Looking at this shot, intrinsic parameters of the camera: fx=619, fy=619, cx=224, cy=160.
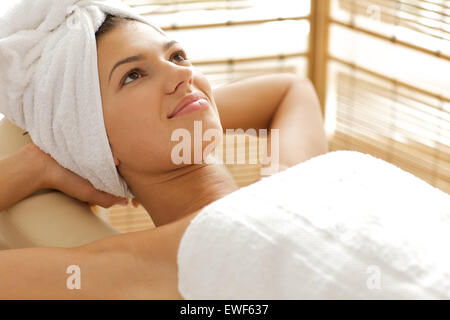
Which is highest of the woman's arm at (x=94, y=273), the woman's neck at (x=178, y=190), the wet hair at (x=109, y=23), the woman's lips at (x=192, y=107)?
the wet hair at (x=109, y=23)

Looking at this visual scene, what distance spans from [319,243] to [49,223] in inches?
21.4

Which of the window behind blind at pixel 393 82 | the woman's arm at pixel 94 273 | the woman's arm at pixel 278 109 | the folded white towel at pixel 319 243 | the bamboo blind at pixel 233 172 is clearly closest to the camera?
the folded white towel at pixel 319 243

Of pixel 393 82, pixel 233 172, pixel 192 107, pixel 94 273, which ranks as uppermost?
pixel 192 107

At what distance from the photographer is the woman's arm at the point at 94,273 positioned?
1.08 meters

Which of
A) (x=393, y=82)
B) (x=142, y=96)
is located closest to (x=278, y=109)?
(x=393, y=82)

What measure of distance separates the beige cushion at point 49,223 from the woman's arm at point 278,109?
1.47ft

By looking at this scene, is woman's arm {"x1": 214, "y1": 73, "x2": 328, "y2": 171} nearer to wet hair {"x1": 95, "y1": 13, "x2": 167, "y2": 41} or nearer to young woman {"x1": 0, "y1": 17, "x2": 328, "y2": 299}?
young woman {"x1": 0, "y1": 17, "x2": 328, "y2": 299}

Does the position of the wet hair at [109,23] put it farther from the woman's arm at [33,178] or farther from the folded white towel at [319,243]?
the folded white towel at [319,243]

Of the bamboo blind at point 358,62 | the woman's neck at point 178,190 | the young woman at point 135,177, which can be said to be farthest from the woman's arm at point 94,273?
the bamboo blind at point 358,62

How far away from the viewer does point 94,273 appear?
1.10m

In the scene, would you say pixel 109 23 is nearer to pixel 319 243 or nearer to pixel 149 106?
pixel 149 106
